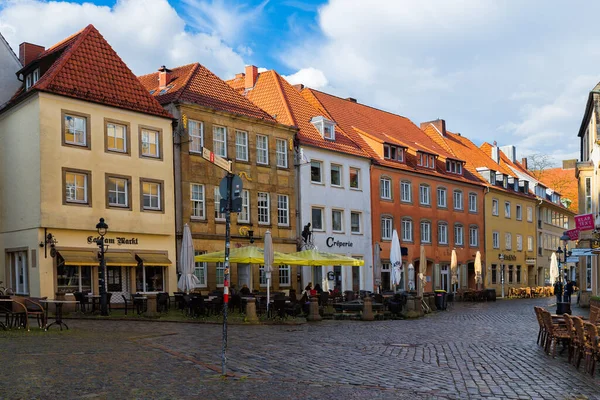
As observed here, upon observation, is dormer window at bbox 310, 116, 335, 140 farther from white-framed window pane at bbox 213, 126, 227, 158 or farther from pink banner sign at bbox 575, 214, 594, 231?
pink banner sign at bbox 575, 214, 594, 231

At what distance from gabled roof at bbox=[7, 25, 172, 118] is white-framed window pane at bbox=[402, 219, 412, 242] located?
69.7 feet

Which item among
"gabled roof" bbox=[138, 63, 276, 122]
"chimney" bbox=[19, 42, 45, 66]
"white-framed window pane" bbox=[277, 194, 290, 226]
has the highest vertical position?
"chimney" bbox=[19, 42, 45, 66]

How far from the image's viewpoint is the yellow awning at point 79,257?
29.0 m

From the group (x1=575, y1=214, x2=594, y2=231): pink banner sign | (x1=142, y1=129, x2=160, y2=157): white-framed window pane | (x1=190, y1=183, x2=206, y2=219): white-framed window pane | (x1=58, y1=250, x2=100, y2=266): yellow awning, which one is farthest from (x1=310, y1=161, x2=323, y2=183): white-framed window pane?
(x1=575, y1=214, x2=594, y2=231): pink banner sign

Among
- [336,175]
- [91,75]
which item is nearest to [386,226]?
[336,175]

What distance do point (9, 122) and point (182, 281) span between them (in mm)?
11408

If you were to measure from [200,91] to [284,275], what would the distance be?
1075cm

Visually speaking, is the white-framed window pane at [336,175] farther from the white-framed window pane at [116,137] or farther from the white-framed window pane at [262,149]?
the white-framed window pane at [116,137]

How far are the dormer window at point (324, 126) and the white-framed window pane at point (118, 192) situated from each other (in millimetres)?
15649

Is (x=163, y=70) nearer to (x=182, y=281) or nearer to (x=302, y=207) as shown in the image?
(x=302, y=207)

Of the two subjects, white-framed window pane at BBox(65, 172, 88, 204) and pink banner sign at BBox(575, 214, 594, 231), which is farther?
white-framed window pane at BBox(65, 172, 88, 204)

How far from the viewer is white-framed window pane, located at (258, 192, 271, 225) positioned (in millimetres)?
38750

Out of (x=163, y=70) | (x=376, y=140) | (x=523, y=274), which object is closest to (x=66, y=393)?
(x=163, y=70)

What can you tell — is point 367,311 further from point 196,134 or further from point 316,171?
point 316,171
